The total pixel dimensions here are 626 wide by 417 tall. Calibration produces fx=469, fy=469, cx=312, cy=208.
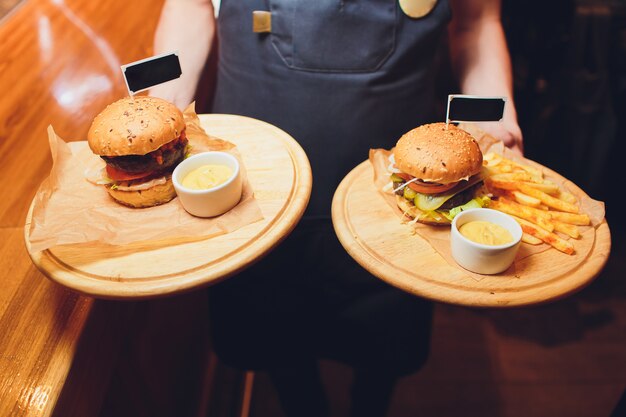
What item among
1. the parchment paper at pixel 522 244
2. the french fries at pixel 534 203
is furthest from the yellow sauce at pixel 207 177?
the french fries at pixel 534 203

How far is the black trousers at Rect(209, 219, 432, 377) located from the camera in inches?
73.9

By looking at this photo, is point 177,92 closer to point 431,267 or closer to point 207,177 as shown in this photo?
point 207,177

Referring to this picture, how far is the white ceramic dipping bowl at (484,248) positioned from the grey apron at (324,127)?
1.82ft

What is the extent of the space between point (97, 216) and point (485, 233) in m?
1.21

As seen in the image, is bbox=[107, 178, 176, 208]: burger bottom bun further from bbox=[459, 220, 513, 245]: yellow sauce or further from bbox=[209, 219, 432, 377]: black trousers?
bbox=[459, 220, 513, 245]: yellow sauce

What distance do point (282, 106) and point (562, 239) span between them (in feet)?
3.57

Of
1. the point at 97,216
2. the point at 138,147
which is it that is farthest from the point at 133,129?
the point at 97,216

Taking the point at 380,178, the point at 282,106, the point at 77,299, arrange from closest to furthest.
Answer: the point at 77,299 → the point at 380,178 → the point at 282,106

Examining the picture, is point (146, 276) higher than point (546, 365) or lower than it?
higher

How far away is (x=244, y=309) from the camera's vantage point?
76.0 inches

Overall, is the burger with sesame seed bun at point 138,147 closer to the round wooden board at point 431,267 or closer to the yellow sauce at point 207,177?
the yellow sauce at point 207,177

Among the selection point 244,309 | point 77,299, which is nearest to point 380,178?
point 244,309

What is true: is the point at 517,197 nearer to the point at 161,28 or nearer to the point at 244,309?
the point at 244,309

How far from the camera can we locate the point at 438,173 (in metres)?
1.45
